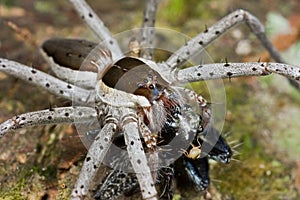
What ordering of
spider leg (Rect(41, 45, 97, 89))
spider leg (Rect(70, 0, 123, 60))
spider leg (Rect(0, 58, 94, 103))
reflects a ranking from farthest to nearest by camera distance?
spider leg (Rect(70, 0, 123, 60)) → spider leg (Rect(41, 45, 97, 89)) → spider leg (Rect(0, 58, 94, 103))

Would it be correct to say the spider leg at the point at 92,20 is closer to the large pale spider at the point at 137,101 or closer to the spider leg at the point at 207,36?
the large pale spider at the point at 137,101

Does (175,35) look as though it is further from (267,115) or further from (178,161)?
(178,161)

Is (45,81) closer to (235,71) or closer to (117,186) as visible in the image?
(117,186)

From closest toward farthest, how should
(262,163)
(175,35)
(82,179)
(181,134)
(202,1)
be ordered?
1. (82,179)
2. (181,134)
3. (262,163)
4. (175,35)
5. (202,1)

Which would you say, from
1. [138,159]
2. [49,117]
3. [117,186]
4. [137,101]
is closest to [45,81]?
[49,117]

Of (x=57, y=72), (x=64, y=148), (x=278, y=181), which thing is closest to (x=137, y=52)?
(x=57, y=72)

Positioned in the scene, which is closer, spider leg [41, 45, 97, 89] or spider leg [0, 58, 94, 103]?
spider leg [0, 58, 94, 103]

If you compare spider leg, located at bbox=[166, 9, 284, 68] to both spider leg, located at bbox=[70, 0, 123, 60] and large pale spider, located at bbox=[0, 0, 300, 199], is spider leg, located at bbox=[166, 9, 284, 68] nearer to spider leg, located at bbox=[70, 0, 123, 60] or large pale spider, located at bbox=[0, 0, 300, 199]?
large pale spider, located at bbox=[0, 0, 300, 199]

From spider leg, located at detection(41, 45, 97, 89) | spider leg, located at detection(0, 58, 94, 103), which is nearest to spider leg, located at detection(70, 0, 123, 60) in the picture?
spider leg, located at detection(41, 45, 97, 89)
